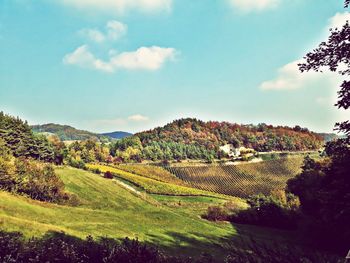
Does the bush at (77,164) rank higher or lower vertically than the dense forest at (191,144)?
lower

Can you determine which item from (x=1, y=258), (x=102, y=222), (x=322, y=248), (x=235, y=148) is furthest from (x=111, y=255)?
(x=235, y=148)

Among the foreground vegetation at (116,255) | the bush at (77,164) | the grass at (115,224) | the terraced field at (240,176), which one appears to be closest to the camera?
the foreground vegetation at (116,255)

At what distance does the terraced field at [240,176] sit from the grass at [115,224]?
3590cm

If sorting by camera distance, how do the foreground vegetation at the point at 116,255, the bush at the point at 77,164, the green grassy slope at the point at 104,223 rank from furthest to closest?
the bush at the point at 77,164
the green grassy slope at the point at 104,223
the foreground vegetation at the point at 116,255

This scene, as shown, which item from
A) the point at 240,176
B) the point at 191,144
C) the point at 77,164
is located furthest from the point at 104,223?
the point at 191,144

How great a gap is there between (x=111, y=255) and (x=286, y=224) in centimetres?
3779

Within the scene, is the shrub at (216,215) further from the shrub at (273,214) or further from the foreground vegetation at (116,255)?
the foreground vegetation at (116,255)

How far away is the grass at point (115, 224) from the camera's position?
64.4ft

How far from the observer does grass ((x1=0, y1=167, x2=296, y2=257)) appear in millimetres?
19622

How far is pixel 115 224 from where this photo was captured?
24703 millimetres

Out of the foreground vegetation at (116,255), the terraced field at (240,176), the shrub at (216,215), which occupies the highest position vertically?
the terraced field at (240,176)

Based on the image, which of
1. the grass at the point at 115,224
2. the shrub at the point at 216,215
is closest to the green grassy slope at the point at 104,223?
the grass at the point at 115,224

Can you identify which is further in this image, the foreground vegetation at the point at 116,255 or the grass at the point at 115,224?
the grass at the point at 115,224

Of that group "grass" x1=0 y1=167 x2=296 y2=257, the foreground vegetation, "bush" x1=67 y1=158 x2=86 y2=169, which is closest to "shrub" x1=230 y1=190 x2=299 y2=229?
"grass" x1=0 y1=167 x2=296 y2=257
